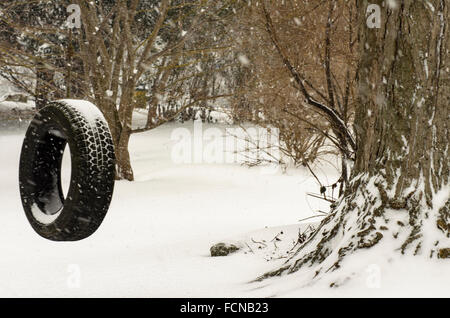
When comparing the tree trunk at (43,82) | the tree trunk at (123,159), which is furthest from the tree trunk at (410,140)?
the tree trunk at (43,82)

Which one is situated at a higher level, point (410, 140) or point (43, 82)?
point (43, 82)

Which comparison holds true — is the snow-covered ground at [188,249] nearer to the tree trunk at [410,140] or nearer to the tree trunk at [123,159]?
the tree trunk at [410,140]

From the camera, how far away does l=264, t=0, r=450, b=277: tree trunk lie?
2.84m

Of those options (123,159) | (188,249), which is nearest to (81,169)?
(188,249)

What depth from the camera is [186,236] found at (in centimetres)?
636

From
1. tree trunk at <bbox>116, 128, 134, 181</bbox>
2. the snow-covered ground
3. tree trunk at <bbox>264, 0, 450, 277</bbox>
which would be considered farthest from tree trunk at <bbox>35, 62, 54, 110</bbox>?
tree trunk at <bbox>264, 0, 450, 277</bbox>

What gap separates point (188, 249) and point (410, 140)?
328 centimetres

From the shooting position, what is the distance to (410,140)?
9.52ft

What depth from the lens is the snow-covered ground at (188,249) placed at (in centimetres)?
270

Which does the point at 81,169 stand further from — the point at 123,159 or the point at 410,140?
the point at 123,159

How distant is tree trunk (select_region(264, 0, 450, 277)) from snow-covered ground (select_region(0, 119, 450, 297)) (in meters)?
0.17

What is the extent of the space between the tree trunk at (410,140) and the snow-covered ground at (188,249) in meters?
0.17

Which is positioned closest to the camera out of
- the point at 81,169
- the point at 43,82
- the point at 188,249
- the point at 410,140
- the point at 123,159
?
the point at 410,140
